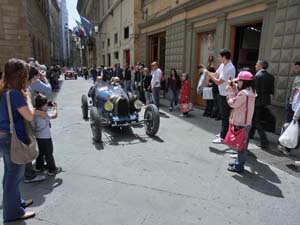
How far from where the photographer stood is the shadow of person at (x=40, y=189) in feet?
10.00

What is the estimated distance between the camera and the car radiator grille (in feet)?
18.2

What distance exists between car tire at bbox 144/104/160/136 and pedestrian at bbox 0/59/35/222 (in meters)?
3.20

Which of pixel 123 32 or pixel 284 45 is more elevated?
pixel 123 32

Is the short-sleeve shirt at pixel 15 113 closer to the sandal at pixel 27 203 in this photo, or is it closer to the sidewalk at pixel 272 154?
the sandal at pixel 27 203

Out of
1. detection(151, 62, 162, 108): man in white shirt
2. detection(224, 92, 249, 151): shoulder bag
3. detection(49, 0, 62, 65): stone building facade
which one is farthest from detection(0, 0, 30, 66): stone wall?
detection(49, 0, 62, 65): stone building facade

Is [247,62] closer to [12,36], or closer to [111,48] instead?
[12,36]

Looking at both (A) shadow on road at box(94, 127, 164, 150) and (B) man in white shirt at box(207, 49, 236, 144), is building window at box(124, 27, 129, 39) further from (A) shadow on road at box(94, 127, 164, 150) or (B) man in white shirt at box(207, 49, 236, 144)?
(B) man in white shirt at box(207, 49, 236, 144)

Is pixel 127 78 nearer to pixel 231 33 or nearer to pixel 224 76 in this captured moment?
pixel 231 33

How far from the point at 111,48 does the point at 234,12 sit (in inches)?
683

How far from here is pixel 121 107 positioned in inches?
219

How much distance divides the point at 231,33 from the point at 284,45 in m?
2.13

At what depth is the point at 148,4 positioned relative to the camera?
13.5m

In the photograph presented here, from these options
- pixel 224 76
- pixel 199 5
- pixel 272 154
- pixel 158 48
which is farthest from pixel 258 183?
pixel 158 48

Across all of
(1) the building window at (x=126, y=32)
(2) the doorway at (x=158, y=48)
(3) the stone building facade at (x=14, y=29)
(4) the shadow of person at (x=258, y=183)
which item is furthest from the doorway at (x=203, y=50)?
(3) the stone building facade at (x=14, y=29)
